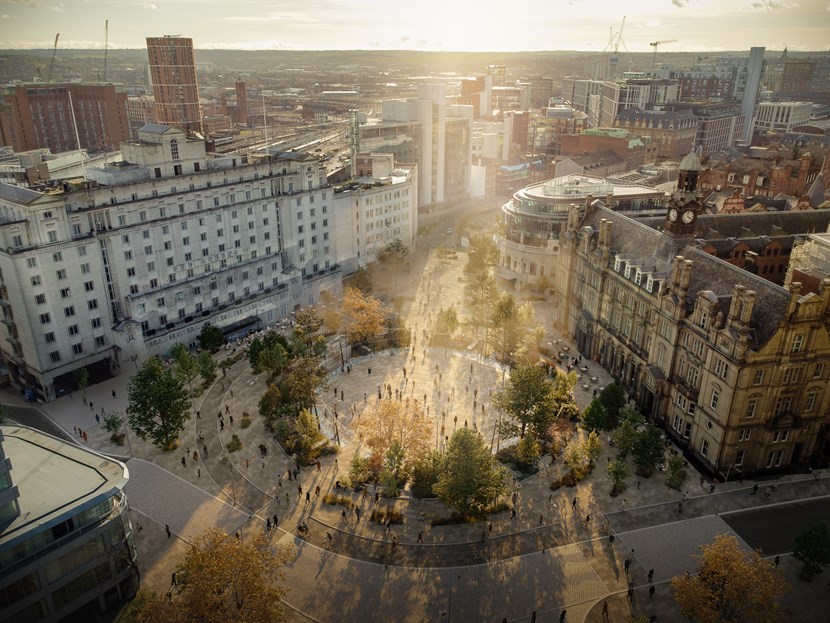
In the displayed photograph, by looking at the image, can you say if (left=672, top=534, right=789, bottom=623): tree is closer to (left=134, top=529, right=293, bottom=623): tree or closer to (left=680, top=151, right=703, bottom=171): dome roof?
(left=134, top=529, right=293, bottom=623): tree

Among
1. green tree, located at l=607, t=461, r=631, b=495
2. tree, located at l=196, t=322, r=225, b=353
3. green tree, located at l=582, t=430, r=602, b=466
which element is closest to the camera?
green tree, located at l=607, t=461, r=631, b=495

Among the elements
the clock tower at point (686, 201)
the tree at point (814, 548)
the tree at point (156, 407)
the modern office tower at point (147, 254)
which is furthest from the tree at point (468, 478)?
the modern office tower at point (147, 254)

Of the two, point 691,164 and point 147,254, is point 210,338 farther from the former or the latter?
point 691,164

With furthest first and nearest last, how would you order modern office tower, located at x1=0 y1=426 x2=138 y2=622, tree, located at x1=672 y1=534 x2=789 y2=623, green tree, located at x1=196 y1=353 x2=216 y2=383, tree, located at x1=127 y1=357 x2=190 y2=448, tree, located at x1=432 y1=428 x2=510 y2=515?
green tree, located at x1=196 y1=353 x2=216 y2=383, tree, located at x1=127 y1=357 x2=190 y2=448, tree, located at x1=432 y1=428 x2=510 y2=515, tree, located at x1=672 y1=534 x2=789 y2=623, modern office tower, located at x1=0 y1=426 x2=138 y2=622

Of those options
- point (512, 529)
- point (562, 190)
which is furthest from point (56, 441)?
point (562, 190)

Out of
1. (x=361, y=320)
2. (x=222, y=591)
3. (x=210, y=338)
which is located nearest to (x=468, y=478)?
(x=222, y=591)

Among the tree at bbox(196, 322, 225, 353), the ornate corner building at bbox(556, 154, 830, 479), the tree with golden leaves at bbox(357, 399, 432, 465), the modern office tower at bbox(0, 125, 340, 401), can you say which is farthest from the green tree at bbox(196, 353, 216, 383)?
the ornate corner building at bbox(556, 154, 830, 479)

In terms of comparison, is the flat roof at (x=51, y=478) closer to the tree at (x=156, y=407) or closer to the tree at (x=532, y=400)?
the tree at (x=156, y=407)
